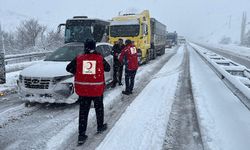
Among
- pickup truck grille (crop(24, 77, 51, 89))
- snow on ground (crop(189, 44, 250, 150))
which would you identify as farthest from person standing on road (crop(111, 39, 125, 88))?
pickup truck grille (crop(24, 77, 51, 89))

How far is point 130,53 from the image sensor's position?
9719 mm

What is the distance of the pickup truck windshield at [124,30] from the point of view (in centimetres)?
1795

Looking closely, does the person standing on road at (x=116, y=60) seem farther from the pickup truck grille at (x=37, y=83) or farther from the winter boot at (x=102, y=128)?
the winter boot at (x=102, y=128)

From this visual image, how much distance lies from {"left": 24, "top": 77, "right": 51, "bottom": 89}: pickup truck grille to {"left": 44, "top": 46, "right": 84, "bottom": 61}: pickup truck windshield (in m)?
1.52

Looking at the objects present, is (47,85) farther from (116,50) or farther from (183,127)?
(116,50)

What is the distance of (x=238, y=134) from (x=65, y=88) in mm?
4198

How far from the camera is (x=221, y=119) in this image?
6.77 metres

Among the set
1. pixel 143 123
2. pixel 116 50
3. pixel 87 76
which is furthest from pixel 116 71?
pixel 87 76

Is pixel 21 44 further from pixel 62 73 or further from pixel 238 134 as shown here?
pixel 238 134

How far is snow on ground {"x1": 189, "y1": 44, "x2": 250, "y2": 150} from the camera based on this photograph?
5375 millimetres

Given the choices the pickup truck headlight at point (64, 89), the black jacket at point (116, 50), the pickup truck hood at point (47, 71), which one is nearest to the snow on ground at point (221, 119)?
the black jacket at point (116, 50)

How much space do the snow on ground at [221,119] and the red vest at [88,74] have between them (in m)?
2.20

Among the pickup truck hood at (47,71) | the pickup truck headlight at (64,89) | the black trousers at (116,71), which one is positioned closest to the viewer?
the pickup truck headlight at (64,89)

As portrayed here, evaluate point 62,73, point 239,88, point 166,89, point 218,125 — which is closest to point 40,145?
point 62,73
